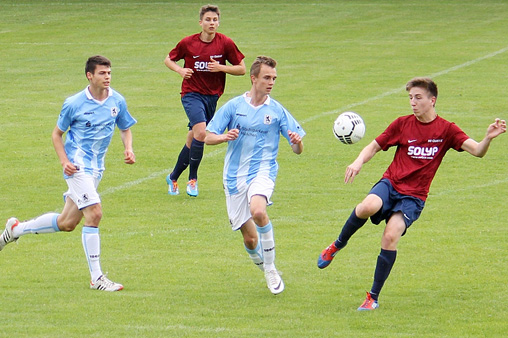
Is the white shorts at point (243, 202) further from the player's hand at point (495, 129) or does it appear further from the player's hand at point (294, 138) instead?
the player's hand at point (495, 129)

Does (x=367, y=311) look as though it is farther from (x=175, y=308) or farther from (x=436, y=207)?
(x=436, y=207)

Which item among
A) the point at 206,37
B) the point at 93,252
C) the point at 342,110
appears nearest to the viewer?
the point at 93,252

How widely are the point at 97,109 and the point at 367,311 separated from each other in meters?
3.30

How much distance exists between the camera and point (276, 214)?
12203 mm

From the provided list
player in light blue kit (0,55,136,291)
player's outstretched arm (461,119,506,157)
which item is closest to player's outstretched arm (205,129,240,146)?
player in light blue kit (0,55,136,291)

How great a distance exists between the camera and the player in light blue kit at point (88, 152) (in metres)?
9.08

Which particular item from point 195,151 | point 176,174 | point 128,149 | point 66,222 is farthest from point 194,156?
point 66,222

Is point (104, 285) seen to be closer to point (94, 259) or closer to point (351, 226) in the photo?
point (94, 259)

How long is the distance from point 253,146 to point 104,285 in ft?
6.37

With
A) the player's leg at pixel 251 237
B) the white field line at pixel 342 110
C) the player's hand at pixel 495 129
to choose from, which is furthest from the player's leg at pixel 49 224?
the player's hand at pixel 495 129

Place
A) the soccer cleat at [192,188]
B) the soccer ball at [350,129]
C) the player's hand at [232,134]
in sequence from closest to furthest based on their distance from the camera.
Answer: the player's hand at [232,134]
the soccer ball at [350,129]
the soccer cleat at [192,188]

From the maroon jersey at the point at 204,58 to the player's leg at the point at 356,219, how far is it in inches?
191

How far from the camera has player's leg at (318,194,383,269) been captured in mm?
8467

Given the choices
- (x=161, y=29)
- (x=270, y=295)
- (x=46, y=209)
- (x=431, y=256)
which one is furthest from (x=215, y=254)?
(x=161, y=29)
